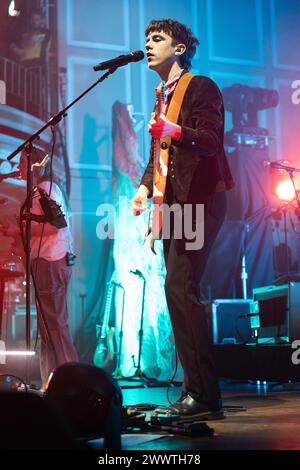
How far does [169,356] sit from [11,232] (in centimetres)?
289

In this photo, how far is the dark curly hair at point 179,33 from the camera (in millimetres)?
3088

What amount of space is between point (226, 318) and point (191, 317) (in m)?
3.76

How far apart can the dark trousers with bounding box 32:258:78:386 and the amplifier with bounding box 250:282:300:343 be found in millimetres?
2038

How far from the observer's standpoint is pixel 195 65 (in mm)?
7262

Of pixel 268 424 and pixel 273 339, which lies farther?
pixel 273 339

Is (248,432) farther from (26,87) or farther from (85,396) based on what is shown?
(26,87)

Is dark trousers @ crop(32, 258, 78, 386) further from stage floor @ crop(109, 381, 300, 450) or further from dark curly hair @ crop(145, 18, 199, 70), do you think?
dark curly hair @ crop(145, 18, 199, 70)

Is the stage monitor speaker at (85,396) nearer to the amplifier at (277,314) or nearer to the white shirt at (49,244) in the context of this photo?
the white shirt at (49,244)

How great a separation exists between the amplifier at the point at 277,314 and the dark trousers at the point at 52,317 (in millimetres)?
2038

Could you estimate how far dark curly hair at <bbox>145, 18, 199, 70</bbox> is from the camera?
3.09m

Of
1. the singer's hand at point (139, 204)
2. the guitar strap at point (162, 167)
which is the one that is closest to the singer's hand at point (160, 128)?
the guitar strap at point (162, 167)

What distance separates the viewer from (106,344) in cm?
648

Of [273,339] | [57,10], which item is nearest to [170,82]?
[273,339]
